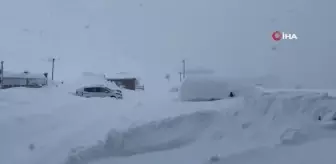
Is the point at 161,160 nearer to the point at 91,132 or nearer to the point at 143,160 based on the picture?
the point at 143,160

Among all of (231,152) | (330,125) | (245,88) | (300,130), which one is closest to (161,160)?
(231,152)

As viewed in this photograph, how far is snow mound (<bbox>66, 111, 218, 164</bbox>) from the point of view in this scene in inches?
217

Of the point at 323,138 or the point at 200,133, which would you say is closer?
the point at 323,138

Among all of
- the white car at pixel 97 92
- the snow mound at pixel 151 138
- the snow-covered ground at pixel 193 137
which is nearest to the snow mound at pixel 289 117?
the snow-covered ground at pixel 193 137

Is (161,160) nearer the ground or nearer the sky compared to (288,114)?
nearer the ground

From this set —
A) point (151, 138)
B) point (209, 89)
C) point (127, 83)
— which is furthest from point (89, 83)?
point (151, 138)

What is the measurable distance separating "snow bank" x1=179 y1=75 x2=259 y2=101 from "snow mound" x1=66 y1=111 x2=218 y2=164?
23.3 ft

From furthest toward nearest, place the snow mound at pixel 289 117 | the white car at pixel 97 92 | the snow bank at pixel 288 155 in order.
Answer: the white car at pixel 97 92, the snow mound at pixel 289 117, the snow bank at pixel 288 155

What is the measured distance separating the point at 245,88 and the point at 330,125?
8037 millimetres

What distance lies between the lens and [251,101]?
293 inches

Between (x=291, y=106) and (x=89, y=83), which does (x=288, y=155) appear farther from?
(x=89, y=83)

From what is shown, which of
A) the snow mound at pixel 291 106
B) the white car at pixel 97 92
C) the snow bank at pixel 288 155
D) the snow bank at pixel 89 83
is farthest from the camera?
the snow bank at pixel 89 83

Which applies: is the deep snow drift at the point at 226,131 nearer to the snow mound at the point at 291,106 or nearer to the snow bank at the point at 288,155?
the snow mound at the point at 291,106

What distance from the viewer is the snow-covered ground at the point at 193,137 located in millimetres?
5299
